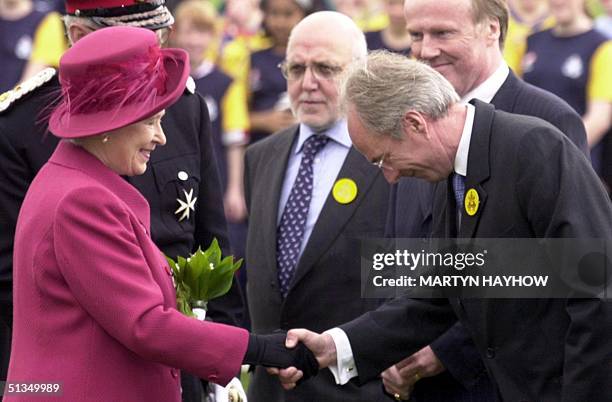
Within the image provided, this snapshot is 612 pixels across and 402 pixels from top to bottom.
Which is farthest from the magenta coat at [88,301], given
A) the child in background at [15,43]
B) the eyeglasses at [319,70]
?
the child in background at [15,43]

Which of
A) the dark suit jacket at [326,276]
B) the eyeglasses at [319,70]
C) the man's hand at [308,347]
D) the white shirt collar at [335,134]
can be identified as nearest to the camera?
the man's hand at [308,347]

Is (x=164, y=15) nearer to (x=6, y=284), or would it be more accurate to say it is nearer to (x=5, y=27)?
(x=6, y=284)

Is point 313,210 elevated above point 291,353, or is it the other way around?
point 291,353

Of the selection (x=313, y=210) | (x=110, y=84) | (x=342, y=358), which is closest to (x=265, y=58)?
(x=313, y=210)

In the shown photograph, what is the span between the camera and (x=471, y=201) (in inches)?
194

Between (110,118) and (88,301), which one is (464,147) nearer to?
(110,118)

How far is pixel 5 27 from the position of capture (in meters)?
11.6

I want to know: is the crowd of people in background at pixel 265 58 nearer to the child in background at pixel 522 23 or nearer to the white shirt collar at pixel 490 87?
the child in background at pixel 522 23

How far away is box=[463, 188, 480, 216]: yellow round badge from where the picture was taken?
4.89 m

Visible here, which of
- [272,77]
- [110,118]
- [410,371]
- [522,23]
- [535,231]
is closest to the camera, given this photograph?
[110,118]

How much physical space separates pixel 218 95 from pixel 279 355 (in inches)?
265

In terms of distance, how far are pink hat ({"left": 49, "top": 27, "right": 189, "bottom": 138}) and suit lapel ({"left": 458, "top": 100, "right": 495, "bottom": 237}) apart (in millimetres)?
1031

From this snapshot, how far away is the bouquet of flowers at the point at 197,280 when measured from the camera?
488cm

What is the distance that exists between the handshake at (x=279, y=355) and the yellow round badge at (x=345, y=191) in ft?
3.41
